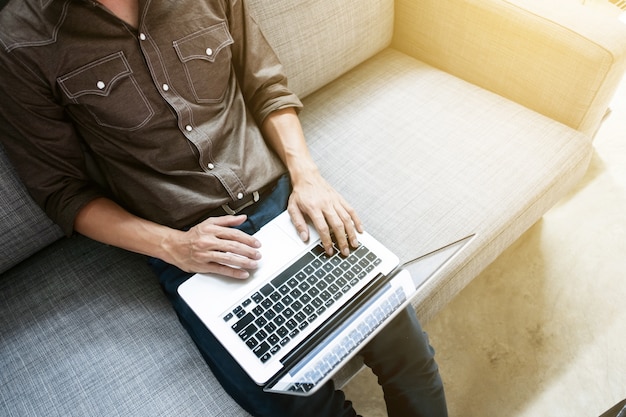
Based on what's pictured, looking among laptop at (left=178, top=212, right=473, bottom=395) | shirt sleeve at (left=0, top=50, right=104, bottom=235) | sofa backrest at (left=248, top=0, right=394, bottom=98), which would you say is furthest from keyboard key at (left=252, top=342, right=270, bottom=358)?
sofa backrest at (left=248, top=0, right=394, bottom=98)

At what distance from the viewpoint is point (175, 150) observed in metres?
0.96

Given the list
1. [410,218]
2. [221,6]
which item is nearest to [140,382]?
[410,218]

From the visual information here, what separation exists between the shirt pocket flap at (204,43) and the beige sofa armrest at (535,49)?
650 millimetres

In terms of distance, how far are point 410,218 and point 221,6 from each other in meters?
0.62

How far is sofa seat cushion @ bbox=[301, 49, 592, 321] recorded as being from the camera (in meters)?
1.04

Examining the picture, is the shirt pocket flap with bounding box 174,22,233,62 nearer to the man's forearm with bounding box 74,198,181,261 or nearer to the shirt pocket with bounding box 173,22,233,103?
the shirt pocket with bounding box 173,22,233,103

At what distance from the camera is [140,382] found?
852 mm

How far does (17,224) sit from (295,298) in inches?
24.2

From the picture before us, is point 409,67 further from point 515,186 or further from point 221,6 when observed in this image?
point 221,6

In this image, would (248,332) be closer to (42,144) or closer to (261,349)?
(261,349)

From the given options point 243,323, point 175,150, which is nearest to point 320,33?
point 175,150

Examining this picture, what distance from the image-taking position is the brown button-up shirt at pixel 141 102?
0.81 meters

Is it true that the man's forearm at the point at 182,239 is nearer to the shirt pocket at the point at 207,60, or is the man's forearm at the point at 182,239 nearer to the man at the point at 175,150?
the man at the point at 175,150

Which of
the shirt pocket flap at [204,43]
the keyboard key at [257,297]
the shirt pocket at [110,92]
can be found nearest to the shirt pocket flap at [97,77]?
the shirt pocket at [110,92]
